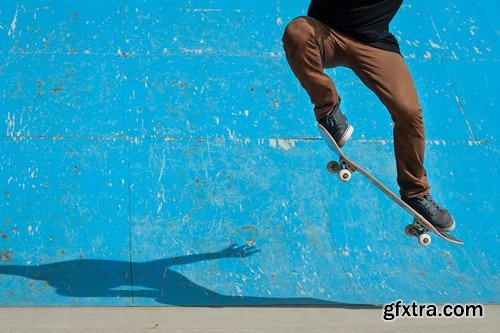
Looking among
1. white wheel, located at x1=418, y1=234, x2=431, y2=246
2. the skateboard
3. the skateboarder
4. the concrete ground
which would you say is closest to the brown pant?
the skateboarder

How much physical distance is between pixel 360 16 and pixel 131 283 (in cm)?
271

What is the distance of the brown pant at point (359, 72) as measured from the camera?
221 inches

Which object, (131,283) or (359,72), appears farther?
(131,283)

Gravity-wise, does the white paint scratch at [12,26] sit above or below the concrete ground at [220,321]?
above

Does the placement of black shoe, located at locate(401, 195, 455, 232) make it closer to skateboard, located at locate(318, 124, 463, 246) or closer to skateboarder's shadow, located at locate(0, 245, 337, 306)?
skateboard, located at locate(318, 124, 463, 246)

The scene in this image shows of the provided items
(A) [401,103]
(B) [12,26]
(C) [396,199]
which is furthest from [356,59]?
(B) [12,26]

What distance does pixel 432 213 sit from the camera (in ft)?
19.5

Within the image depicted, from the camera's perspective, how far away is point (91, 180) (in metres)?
7.03

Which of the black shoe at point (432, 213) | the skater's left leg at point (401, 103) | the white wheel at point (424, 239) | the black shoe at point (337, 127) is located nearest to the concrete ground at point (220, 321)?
the white wheel at point (424, 239)

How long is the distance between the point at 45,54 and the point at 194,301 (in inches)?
139

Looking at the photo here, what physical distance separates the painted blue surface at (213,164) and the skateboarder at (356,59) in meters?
1.35

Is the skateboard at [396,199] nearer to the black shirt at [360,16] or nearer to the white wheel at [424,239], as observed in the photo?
the white wheel at [424,239]

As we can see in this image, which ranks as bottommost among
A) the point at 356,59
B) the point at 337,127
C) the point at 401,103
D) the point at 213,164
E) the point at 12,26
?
the point at 213,164

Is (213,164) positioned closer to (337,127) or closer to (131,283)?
(131,283)
